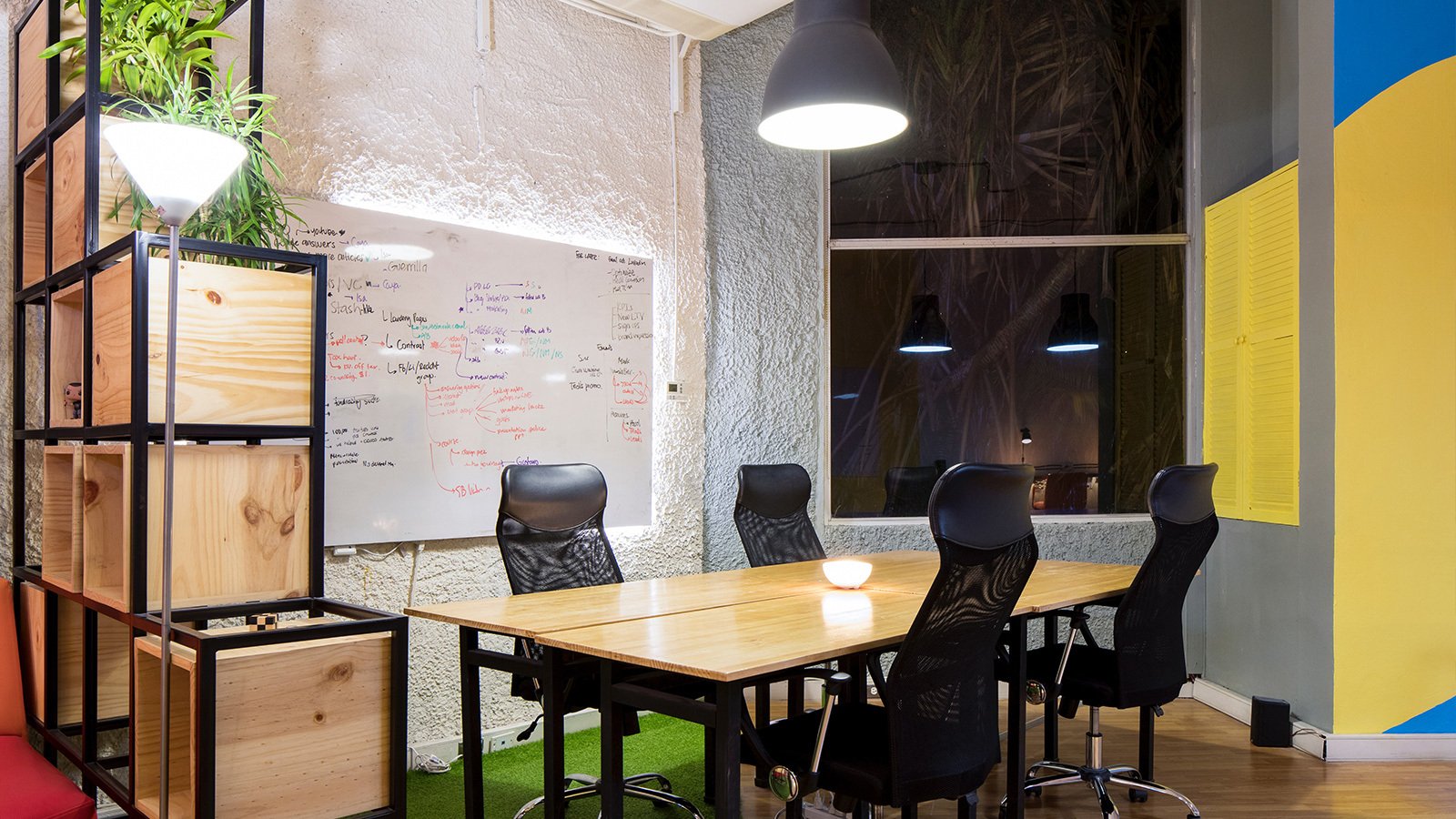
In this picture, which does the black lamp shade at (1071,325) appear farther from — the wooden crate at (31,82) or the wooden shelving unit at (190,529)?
the wooden crate at (31,82)

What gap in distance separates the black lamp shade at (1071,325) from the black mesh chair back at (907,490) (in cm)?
94

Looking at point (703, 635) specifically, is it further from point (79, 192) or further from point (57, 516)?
point (79, 192)

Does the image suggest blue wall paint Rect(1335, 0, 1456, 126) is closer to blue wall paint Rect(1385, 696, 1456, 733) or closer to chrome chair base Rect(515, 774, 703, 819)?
blue wall paint Rect(1385, 696, 1456, 733)

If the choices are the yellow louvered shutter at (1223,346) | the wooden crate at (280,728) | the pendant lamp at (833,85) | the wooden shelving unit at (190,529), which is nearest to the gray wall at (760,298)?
the yellow louvered shutter at (1223,346)

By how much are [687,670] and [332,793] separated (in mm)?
937

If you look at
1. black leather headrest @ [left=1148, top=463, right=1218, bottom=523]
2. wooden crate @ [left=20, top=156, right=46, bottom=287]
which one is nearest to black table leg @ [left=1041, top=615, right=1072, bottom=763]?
black leather headrest @ [left=1148, top=463, right=1218, bottom=523]

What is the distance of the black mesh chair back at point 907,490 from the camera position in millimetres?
5445

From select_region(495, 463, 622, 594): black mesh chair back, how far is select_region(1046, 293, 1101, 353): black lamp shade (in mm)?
2874

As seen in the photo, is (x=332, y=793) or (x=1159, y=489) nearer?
(x=332, y=793)

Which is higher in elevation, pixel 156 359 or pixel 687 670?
pixel 156 359

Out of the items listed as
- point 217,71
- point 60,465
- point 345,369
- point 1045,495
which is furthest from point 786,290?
point 60,465

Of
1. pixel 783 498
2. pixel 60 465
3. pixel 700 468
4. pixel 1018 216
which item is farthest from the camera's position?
pixel 1018 216

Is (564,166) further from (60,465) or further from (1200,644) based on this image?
(1200,644)

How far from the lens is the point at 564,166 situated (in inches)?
181
